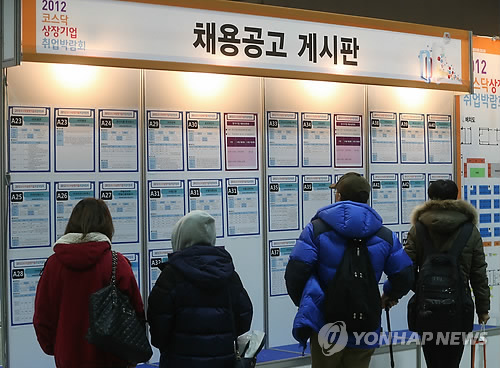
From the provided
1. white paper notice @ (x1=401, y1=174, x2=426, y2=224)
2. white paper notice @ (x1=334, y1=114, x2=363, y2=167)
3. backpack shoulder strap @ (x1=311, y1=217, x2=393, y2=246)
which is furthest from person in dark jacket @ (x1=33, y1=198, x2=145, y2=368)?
white paper notice @ (x1=401, y1=174, x2=426, y2=224)

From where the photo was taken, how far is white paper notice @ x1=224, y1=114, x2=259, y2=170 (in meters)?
5.23

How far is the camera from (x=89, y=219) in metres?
3.62

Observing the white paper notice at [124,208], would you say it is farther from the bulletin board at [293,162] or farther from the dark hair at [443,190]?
the dark hair at [443,190]

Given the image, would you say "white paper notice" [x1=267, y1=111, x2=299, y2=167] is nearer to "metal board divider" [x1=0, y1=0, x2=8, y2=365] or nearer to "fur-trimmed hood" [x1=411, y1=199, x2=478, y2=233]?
"fur-trimmed hood" [x1=411, y1=199, x2=478, y2=233]

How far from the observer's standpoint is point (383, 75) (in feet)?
18.1

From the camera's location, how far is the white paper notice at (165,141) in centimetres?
493

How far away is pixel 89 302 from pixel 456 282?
7.84 ft

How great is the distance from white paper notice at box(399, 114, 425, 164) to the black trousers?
5.87 feet

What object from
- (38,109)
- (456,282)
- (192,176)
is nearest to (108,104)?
(38,109)

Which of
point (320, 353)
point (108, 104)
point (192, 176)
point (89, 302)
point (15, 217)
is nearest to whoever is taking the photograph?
point (89, 302)

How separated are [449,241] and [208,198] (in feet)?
5.44

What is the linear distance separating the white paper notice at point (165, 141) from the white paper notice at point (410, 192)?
2022 mm

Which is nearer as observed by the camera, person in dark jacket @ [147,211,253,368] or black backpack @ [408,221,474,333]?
person in dark jacket @ [147,211,253,368]

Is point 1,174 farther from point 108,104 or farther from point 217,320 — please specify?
point 217,320
